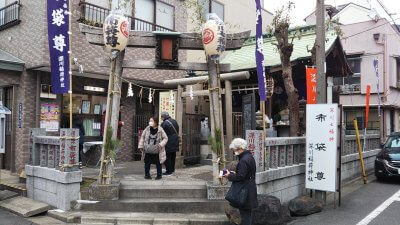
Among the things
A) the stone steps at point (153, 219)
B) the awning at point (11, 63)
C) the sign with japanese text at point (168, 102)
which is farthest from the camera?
the sign with japanese text at point (168, 102)

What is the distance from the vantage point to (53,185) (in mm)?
9023

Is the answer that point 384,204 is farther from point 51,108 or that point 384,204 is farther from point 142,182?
point 51,108

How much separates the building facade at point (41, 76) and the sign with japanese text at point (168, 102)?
2.09 metres

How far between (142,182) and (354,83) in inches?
834

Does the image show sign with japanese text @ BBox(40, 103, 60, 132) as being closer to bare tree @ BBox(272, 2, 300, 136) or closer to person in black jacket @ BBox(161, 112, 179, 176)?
person in black jacket @ BBox(161, 112, 179, 176)

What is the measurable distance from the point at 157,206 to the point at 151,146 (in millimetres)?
1834

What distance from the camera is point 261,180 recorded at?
8.70 metres

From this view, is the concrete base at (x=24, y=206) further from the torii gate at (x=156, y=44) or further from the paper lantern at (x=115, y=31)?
the paper lantern at (x=115, y=31)

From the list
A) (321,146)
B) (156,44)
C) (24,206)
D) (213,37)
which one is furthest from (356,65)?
(24,206)

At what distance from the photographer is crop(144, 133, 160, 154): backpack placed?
9.80 meters

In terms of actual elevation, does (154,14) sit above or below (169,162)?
above

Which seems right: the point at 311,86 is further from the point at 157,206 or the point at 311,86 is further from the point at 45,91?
the point at 45,91

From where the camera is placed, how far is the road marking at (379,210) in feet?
27.9

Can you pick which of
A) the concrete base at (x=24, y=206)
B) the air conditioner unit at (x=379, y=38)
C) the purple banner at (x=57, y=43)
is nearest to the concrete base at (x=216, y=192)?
the concrete base at (x=24, y=206)
